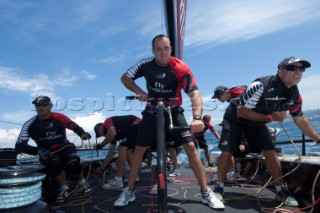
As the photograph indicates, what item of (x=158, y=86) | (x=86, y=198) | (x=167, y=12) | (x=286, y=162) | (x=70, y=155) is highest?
(x=167, y=12)

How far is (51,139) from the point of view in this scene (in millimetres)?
4426

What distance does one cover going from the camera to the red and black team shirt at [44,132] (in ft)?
13.9

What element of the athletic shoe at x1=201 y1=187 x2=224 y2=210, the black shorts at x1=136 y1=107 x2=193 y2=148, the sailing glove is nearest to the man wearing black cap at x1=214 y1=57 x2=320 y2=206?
the athletic shoe at x1=201 y1=187 x2=224 y2=210

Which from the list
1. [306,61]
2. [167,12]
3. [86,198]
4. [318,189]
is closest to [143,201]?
[86,198]

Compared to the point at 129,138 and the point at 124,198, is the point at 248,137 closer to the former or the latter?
the point at 124,198

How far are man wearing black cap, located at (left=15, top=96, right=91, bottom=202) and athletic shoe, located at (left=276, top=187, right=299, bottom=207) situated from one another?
9.24ft

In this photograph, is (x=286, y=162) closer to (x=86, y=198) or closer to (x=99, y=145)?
(x=86, y=198)

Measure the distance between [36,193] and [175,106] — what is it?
174 centimetres

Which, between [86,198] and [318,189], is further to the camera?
[86,198]

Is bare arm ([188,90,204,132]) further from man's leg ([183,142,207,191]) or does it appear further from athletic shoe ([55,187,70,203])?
athletic shoe ([55,187,70,203])

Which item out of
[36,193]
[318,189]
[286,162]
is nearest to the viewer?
[36,193]

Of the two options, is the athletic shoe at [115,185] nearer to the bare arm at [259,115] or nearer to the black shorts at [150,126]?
the black shorts at [150,126]

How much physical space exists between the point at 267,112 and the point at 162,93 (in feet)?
4.26

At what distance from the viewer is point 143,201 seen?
3.46 metres
